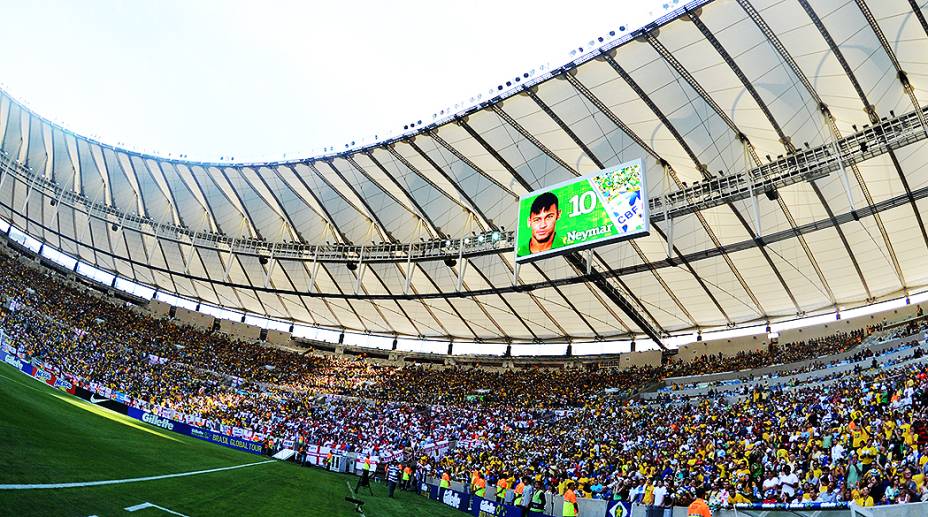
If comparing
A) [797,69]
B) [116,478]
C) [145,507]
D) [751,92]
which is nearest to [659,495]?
[145,507]

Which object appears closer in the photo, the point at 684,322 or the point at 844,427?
the point at 844,427

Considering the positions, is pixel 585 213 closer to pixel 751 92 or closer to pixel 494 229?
pixel 751 92

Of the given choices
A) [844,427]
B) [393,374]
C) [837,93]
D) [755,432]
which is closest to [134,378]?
[393,374]

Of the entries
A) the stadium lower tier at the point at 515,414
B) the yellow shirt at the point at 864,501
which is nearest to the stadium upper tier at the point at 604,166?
the stadium lower tier at the point at 515,414

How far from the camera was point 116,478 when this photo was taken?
35.1ft

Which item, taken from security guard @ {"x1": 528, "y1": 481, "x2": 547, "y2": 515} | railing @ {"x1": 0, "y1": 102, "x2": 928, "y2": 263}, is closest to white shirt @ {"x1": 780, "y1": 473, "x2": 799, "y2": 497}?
security guard @ {"x1": 528, "y1": 481, "x2": 547, "y2": 515}

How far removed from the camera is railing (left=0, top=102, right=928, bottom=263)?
75.5 feet

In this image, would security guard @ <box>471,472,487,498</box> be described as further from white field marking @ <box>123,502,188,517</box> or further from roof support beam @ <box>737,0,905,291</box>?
roof support beam @ <box>737,0,905,291</box>

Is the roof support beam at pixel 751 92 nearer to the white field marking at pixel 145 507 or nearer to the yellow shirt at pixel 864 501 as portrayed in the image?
the yellow shirt at pixel 864 501

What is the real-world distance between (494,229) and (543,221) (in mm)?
11264

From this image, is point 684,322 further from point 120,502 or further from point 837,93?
point 120,502

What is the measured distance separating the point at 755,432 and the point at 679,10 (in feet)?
53.4

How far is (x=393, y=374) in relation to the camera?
5678cm

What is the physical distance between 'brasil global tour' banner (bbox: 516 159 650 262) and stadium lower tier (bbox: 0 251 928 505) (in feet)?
29.4
